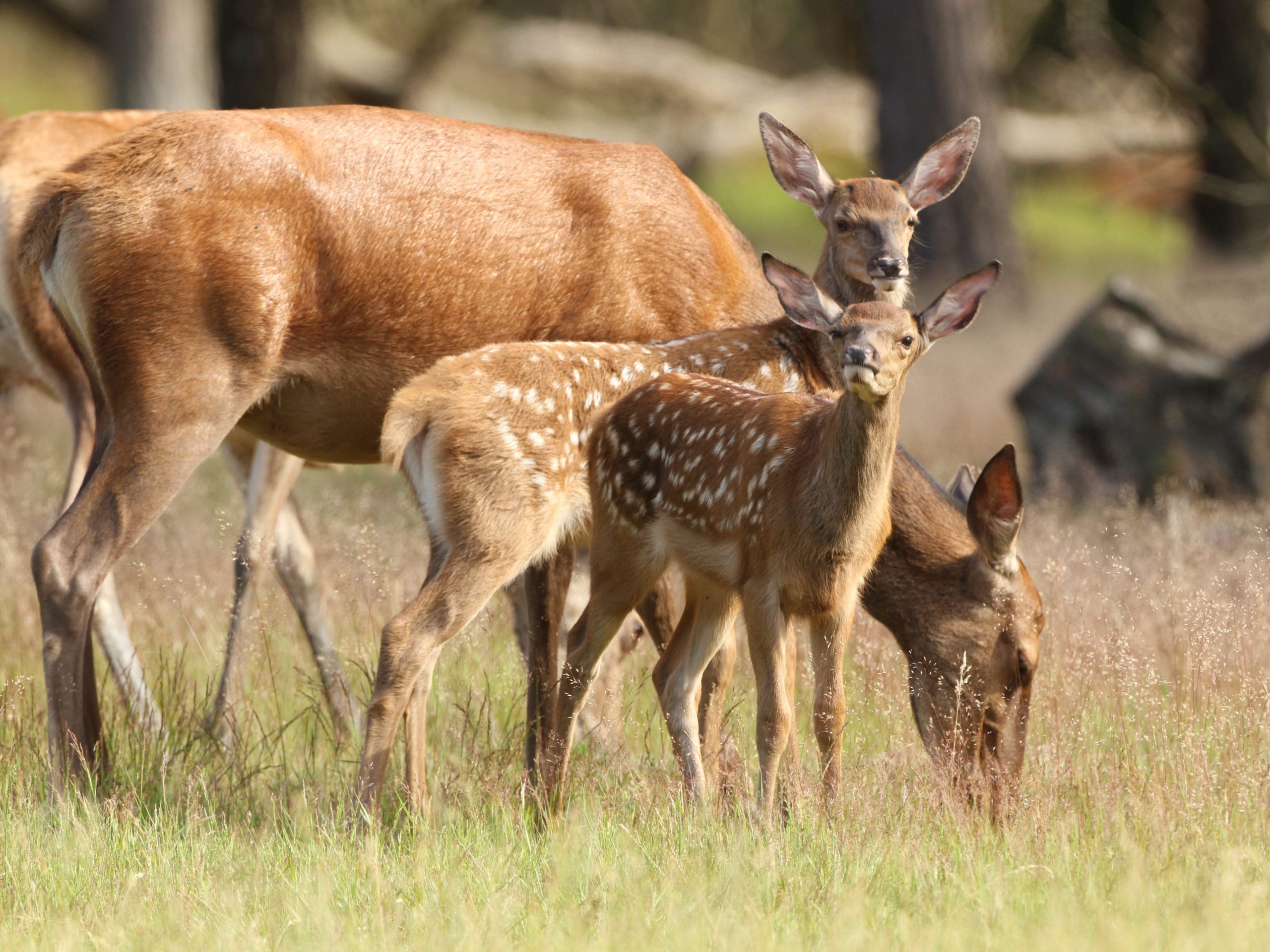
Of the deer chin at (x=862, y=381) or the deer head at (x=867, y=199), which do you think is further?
the deer head at (x=867, y=199)

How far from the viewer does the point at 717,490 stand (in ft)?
14.4

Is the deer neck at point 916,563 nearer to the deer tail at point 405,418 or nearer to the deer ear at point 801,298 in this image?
the deer ear at point 801,298

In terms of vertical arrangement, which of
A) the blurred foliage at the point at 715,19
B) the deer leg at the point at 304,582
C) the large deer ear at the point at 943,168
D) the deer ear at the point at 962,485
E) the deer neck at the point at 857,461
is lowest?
the blurred foliage at the point at 715,19

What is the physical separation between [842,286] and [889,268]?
387 mm

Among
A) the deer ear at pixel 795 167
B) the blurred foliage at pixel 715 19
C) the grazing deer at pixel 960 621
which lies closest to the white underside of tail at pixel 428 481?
the grazing deer at pixel 960 621

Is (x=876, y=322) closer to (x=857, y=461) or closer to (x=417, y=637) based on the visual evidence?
→ (x=857, y=461)

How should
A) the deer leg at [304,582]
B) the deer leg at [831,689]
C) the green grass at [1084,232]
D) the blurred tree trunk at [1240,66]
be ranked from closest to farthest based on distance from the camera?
1. the deer leg at [831,689]
2. the deer leg at [304,582]
3. the blurred tree trunk at [1240,66]
4. the green grass at [1084,232]

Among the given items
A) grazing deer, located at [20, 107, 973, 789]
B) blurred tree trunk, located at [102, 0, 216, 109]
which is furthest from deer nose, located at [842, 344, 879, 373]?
blurred tree trunk, located at [102, 0, 216, 109]

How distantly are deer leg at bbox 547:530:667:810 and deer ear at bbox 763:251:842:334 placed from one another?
0.82 meters

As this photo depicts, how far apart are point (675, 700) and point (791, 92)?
23307 mm

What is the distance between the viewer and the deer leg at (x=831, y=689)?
4.25 m

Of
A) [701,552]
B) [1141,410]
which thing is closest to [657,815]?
[701,552]

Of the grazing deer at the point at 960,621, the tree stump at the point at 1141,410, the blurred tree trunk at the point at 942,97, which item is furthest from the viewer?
the blurred tree trunk at the point at 942,97

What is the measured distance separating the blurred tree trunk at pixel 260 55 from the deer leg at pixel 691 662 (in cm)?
920
